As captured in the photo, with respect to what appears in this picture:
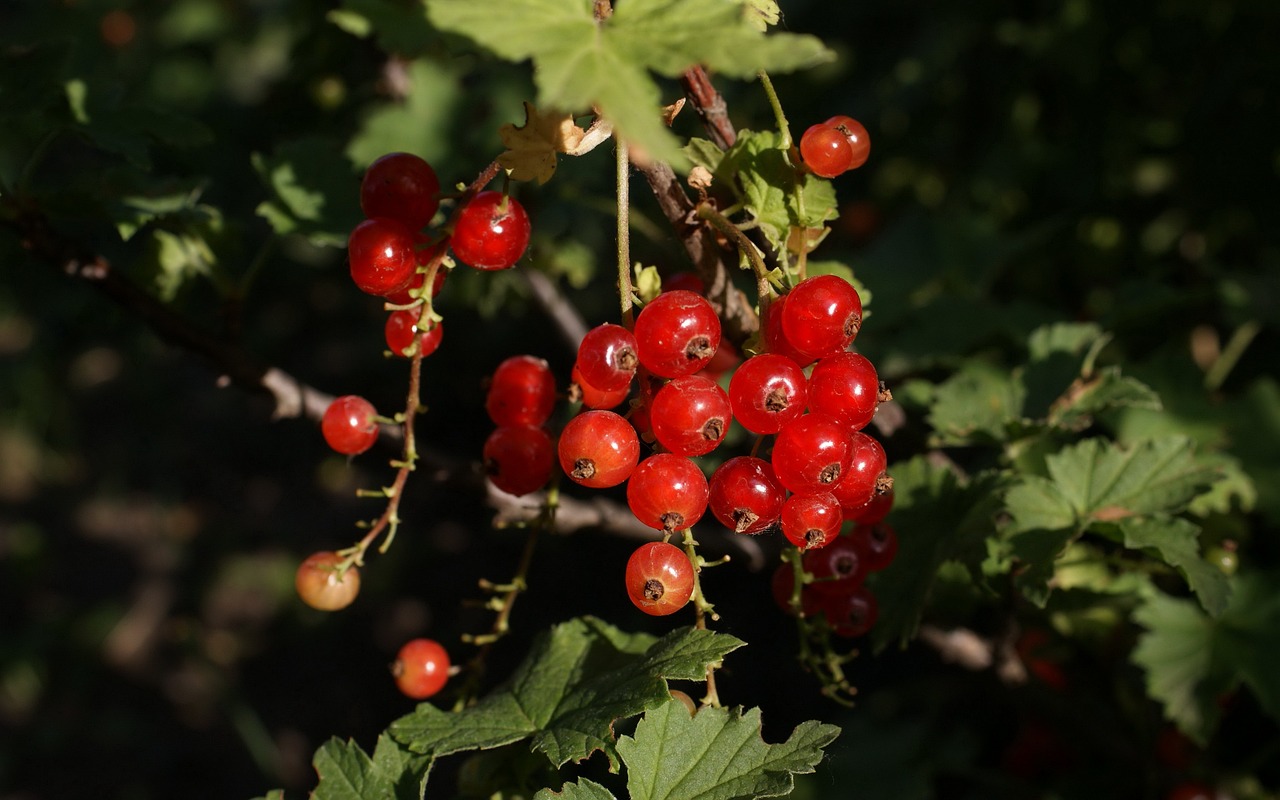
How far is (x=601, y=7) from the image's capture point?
1.05 metres

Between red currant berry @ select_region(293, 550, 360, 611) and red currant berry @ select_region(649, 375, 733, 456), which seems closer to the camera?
red currant berry @ select_region(649, 375, 733, 456)

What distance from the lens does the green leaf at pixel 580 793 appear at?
1163 mm

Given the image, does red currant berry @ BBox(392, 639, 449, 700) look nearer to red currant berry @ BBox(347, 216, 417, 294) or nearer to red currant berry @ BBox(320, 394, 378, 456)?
red currant berry @ BBox(320, 394, 378, 456)

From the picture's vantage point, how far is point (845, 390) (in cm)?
110

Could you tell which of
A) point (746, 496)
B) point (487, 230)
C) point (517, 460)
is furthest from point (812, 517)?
point (487, 230)

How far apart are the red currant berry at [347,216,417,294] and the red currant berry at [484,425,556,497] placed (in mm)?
250

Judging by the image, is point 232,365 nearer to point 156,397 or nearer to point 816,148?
point 816,148

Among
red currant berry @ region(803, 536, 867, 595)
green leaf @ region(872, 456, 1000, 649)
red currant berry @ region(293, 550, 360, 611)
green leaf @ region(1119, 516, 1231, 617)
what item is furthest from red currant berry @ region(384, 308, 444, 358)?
green leaf @ region(1119, 516, 1231, 617)

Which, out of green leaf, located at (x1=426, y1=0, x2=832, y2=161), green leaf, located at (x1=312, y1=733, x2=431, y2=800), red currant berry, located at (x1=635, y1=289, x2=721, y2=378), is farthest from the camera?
green leaf, located at (x1=312, y1=733, x2=431, y2=800)

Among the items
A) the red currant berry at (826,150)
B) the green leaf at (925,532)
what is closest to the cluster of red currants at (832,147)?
the red currant berry at (826,150)

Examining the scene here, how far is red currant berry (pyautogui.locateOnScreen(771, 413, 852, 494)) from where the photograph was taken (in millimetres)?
1071

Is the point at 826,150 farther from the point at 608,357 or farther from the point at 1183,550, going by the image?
the point at 1183,550

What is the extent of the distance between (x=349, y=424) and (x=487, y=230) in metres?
0.39

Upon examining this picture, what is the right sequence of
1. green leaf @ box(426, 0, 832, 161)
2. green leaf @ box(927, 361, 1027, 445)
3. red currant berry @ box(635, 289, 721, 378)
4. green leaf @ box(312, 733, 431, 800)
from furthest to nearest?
green leaf @ box(927, 361, 1027, 445) → green leaf @ box(312, 733, 431, 800) → red currant berry @ box(635, 289, 721, 378) → green leaf @ box(426, 0, 832, 161)
